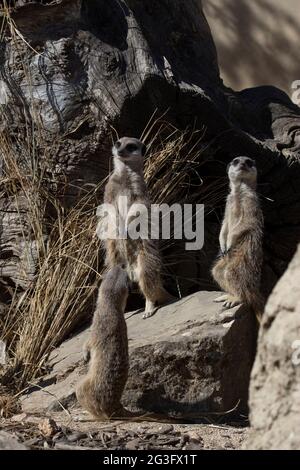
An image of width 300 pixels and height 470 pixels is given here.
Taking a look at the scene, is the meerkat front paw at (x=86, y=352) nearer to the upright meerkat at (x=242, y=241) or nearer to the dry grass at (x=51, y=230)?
the dry grass at (x=51, y=230)

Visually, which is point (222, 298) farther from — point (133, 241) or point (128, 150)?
point (128, 150)

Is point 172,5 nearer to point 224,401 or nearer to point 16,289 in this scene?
point 16,289

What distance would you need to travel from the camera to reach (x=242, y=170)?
5.48m

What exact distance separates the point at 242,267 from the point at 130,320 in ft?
2.34

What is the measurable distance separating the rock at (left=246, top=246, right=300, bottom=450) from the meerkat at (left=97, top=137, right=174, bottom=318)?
2924 mm

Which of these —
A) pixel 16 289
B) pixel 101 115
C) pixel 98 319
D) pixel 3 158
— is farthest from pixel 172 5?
pixel 98 319

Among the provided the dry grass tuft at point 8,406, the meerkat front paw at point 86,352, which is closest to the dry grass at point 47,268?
the dry grass tuft at point 8,406

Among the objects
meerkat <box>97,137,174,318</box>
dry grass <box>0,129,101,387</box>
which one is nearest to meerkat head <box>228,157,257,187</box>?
meerkat <box>97,137,174,318</box>

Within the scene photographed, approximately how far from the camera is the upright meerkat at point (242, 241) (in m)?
5.23

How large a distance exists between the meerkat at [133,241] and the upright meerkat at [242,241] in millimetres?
362

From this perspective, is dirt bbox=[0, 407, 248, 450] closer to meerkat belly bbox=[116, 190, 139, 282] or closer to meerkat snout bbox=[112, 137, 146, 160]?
meerkat belly bbox=[116, 190, 139, 282]

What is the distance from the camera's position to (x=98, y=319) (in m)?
4.49

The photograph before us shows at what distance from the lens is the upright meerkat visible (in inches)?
206

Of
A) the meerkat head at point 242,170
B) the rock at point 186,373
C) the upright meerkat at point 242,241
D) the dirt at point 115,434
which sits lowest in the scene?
the dirt at point 115,434
